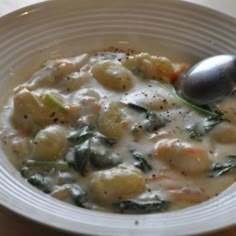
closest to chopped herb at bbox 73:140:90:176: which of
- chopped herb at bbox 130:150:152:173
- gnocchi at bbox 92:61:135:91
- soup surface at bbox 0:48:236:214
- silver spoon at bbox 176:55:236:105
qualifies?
soup surface at bbox 0:48:236:214

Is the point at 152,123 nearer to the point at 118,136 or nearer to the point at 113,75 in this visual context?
the point at 118,136

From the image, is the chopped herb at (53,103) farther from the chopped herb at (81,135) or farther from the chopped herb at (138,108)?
the chopped herb at (138,108)

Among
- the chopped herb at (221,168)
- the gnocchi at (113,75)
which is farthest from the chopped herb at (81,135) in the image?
the chopped herb at (221,168)

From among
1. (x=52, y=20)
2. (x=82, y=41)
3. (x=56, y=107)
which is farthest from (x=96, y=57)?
(x=56, y=107)

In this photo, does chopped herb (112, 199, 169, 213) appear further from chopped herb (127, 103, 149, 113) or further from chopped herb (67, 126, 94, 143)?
chopped herb (127, 103, 149, 113)

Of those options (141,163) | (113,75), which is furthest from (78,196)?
(113,75)

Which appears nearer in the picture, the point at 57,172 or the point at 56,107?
the point at 57,172

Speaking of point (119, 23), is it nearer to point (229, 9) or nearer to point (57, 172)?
point (229, 9)
